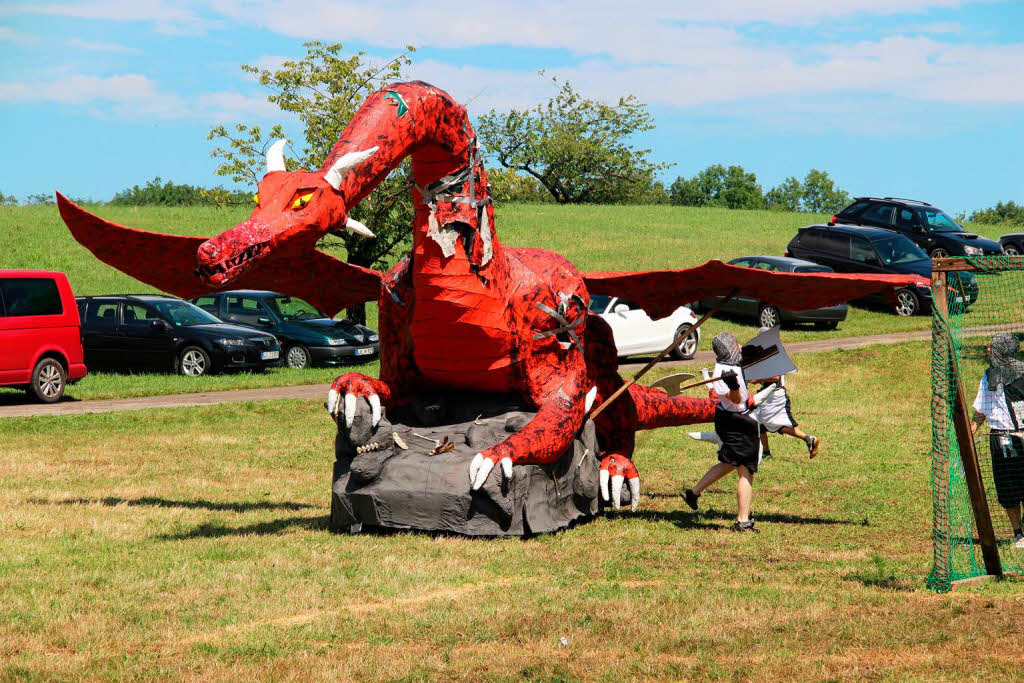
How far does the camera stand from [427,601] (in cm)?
673

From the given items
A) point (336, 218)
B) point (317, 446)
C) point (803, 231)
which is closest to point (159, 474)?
point (317, 446)

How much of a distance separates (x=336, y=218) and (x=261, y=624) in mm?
2221

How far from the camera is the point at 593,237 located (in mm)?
44250

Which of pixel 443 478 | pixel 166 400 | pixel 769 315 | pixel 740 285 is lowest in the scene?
pixel 166 400

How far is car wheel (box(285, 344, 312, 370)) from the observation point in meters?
22.0

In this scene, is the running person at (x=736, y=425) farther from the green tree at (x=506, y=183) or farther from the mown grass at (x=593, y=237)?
the green tree at (x=506, y=183)

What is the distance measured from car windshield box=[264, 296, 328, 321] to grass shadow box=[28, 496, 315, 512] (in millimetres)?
12467

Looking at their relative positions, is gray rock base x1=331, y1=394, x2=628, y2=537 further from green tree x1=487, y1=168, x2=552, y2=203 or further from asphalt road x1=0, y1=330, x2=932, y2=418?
green tree x1=487, y1=168, x2=552, y2=203

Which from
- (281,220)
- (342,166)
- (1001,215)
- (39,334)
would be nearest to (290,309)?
(39,334)

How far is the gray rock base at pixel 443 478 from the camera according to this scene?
816cm

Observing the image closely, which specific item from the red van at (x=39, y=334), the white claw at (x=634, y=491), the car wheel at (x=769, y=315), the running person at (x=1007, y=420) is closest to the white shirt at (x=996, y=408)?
the running person at (x=1007, y=420)

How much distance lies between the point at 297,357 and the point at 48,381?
5197mm

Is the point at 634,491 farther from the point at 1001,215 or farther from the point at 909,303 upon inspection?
the point at 1001,215

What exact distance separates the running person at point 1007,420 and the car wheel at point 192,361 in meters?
15.0
